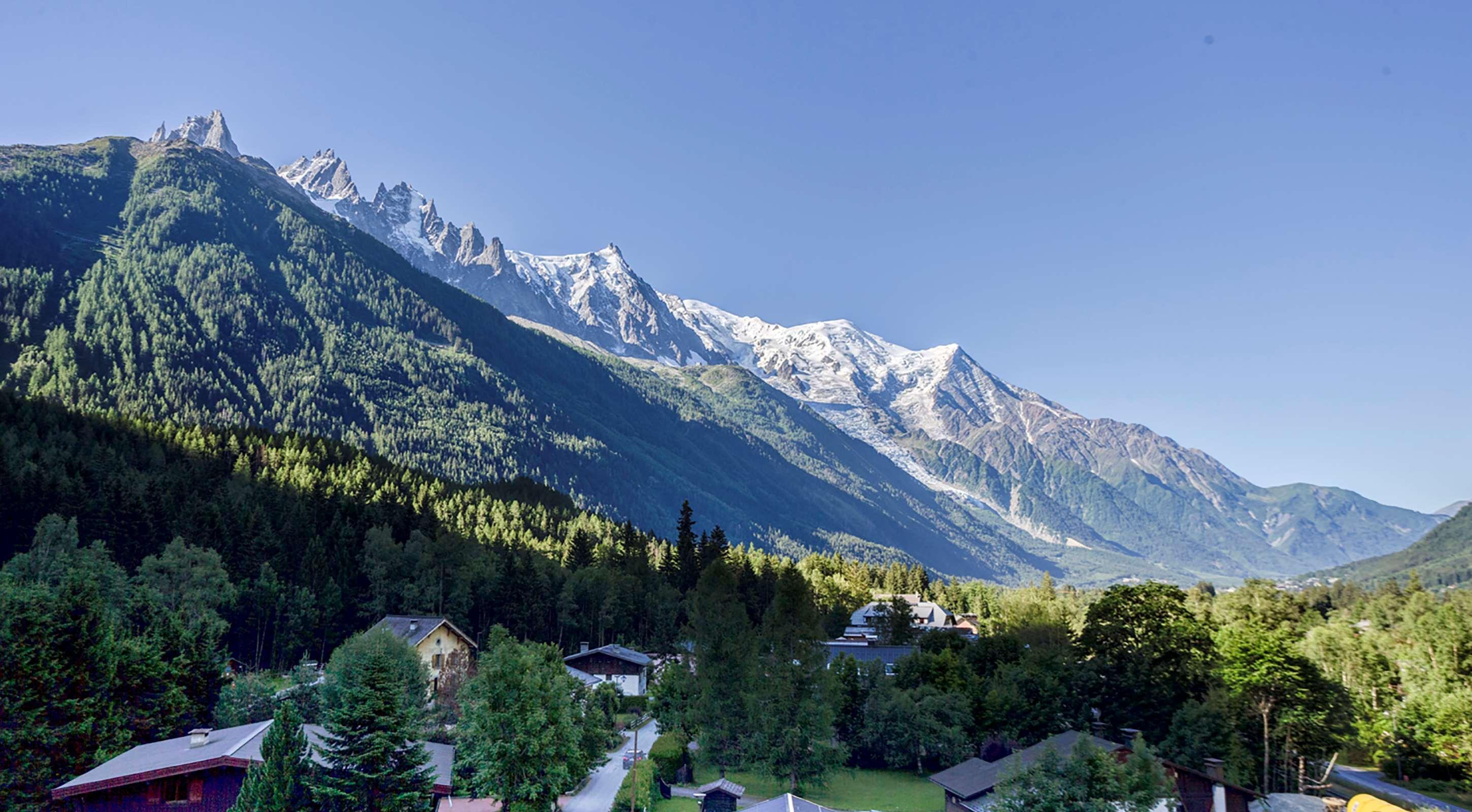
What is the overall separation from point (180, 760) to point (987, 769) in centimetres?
4632

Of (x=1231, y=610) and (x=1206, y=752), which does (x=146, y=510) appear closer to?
(x=1206, y=752)

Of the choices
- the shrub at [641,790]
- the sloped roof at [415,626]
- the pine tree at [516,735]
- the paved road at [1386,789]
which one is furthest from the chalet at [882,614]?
the pine tree at [516,735]

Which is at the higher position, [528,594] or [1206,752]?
[528,594]

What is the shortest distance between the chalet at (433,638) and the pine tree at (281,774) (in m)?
43.5

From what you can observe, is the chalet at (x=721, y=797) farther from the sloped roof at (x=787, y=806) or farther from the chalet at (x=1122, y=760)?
the chalet at (x=1122, y=760)

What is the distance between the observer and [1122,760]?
55.2 m

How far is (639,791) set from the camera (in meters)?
60.1

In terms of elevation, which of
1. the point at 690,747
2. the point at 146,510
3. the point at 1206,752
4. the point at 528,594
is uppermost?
the point at 146,510

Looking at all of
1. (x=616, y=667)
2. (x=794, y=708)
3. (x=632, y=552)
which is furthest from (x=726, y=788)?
(x=632, y=552)

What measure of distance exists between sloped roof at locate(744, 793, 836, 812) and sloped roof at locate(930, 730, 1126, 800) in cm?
1103

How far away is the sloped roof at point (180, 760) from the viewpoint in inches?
1732

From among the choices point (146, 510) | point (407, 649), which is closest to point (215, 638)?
point (407, 649)

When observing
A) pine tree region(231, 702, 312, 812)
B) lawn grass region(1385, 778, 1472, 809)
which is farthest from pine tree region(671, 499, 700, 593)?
pine tree region(231, 702, 312, 812)

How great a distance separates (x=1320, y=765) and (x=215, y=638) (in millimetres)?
91427
